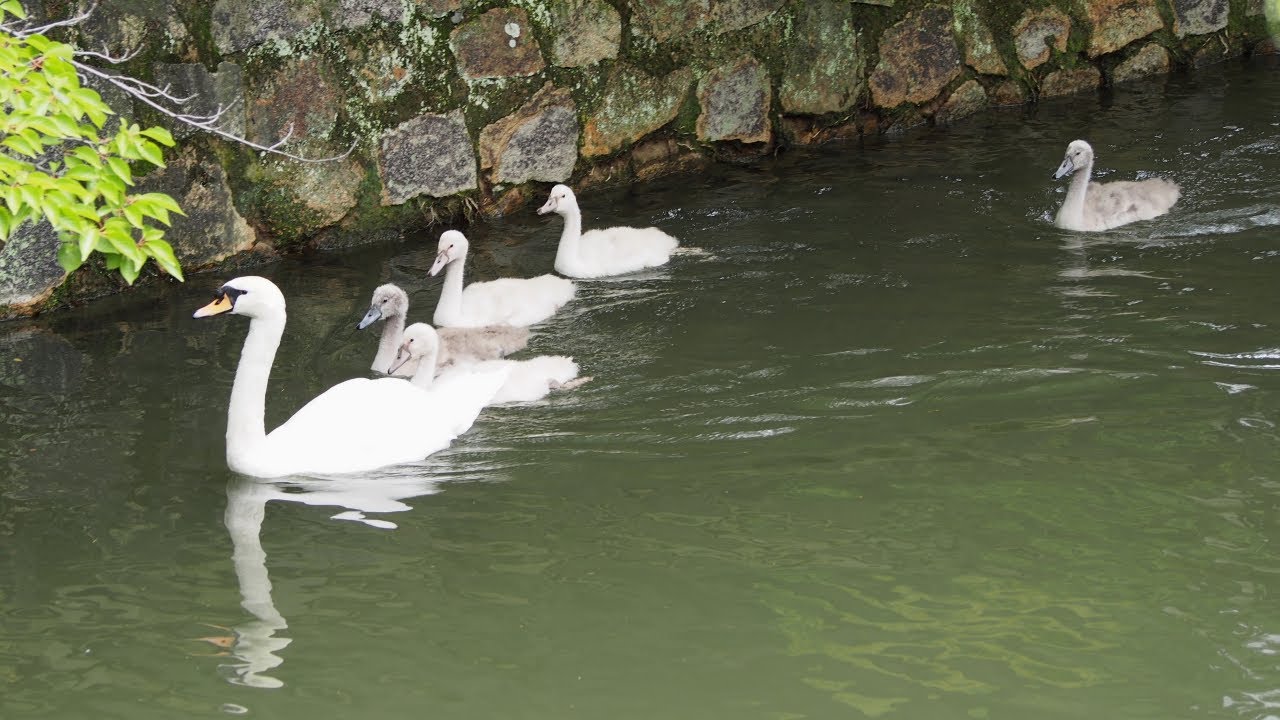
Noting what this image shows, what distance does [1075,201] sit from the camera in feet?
23.8

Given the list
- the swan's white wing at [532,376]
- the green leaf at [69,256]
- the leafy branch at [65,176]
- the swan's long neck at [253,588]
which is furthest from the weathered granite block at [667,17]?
the green leaf at [69,256]

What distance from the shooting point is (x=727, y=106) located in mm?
8656

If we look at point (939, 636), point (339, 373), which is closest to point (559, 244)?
point (339, 373)

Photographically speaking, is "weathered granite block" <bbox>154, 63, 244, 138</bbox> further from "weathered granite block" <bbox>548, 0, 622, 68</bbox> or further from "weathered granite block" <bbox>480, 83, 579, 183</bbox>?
"weathered granite block" <bbox>548, 0, 622, 68</bbox>

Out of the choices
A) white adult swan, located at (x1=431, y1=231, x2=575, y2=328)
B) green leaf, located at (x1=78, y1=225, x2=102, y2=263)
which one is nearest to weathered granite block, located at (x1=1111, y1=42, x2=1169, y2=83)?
white adult swan, located at (x1=431, y1=231, x2=575, y2=328)

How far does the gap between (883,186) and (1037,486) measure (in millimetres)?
3891

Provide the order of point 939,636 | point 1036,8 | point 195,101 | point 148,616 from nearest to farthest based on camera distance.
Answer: point 939,636 < point 148,616 < point 195,101 < point 1036,8

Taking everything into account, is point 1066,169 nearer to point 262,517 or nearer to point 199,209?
point 199,209

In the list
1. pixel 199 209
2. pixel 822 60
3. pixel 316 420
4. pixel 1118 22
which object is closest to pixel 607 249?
pixel 199 209

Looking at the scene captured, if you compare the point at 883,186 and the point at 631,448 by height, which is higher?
the point at 883,186

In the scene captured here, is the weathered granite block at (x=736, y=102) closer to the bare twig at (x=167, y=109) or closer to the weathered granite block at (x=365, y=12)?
the weathered granite block at (x=365, y=12)

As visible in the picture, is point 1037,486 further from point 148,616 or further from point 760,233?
point 760,233

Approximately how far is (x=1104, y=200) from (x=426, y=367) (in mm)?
3490

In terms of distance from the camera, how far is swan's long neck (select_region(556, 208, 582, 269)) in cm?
711
